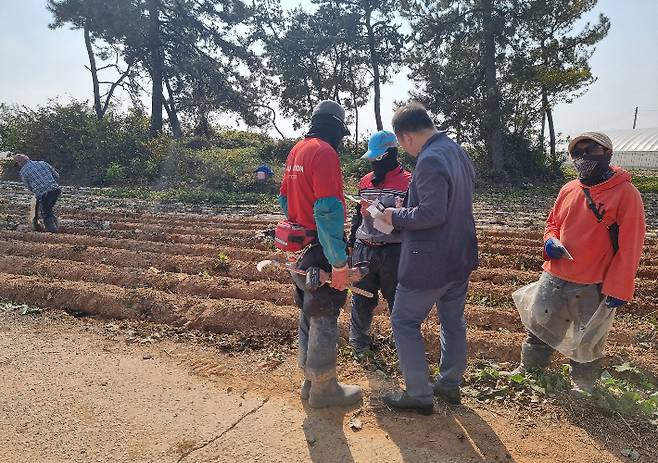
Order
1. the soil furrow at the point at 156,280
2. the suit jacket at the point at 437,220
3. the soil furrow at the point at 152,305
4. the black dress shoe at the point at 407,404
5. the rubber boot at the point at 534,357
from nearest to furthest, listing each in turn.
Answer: the suit jacket at the point at 437,220 → the black dress shoe at the point at 407,404 → the rubber boot at the point at 534,357 → the soil furrow at the point at 152,305 → the soil furrow at the point at 156,280

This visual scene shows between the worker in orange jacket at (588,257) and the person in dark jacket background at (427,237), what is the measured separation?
26.1 inches

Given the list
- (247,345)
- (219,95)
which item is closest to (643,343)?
(247,345)

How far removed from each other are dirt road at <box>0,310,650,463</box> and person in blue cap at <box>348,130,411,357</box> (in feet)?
1.48

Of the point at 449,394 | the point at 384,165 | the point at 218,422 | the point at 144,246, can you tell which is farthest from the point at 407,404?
the point at 144,246

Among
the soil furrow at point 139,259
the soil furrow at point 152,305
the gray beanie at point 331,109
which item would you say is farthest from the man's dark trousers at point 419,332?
the soil furrow at point 139,259

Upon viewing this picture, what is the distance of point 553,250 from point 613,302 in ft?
1.43

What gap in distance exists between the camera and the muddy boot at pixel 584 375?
10.2ft

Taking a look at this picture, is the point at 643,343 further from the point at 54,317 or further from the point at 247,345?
the point at 54,317

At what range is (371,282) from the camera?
146 inches

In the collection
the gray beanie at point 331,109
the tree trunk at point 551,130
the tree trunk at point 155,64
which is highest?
the tree trunk at point 155,64

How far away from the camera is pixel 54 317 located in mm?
4609

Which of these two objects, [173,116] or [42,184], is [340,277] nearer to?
[42,184]

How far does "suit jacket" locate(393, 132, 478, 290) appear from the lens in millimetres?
2568

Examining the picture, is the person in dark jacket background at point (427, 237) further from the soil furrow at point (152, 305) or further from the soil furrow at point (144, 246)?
the soil furrow at point (144, 246)
